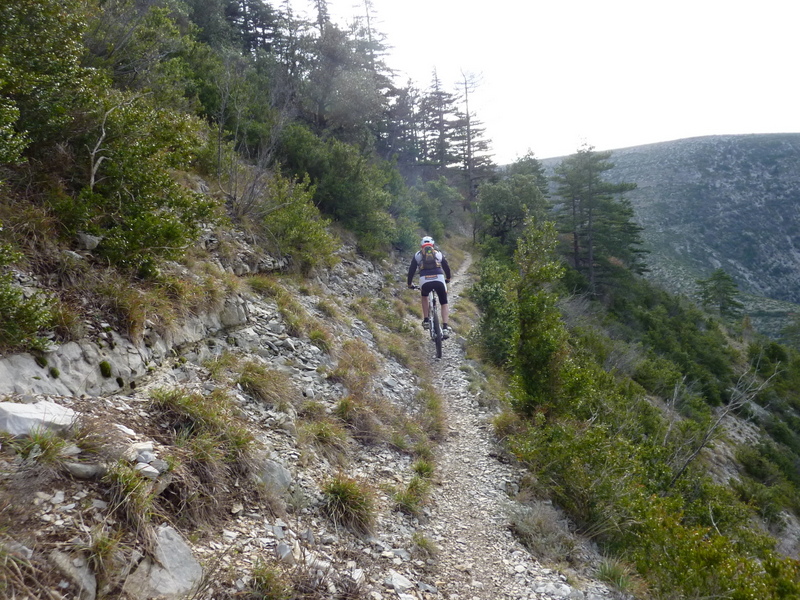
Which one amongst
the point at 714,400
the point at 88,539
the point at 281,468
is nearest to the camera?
the point at 88,539

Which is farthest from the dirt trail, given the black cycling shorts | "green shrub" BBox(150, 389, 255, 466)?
the black cycling shorts

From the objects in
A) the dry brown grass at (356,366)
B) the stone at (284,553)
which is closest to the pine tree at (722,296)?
the dry brown grass at (356,366)

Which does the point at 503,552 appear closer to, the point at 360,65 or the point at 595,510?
the point at 595,510

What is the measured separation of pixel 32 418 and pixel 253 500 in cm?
173

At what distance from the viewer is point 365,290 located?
12.2 metres

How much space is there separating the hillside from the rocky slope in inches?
2181

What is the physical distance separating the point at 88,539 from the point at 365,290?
32.9 feet

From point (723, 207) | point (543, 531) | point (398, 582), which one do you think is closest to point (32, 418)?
point (398, 582)

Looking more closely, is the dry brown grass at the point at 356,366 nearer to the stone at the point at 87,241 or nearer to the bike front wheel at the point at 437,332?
the bike front wheel at the point at 437,332

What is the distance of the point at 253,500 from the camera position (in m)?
3.60

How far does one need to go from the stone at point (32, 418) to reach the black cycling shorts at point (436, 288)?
278 inches

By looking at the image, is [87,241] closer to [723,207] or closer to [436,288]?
[436,288]

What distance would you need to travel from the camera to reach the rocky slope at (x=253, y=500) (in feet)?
7.59

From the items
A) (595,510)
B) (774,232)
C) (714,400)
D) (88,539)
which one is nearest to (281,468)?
(88,539)
